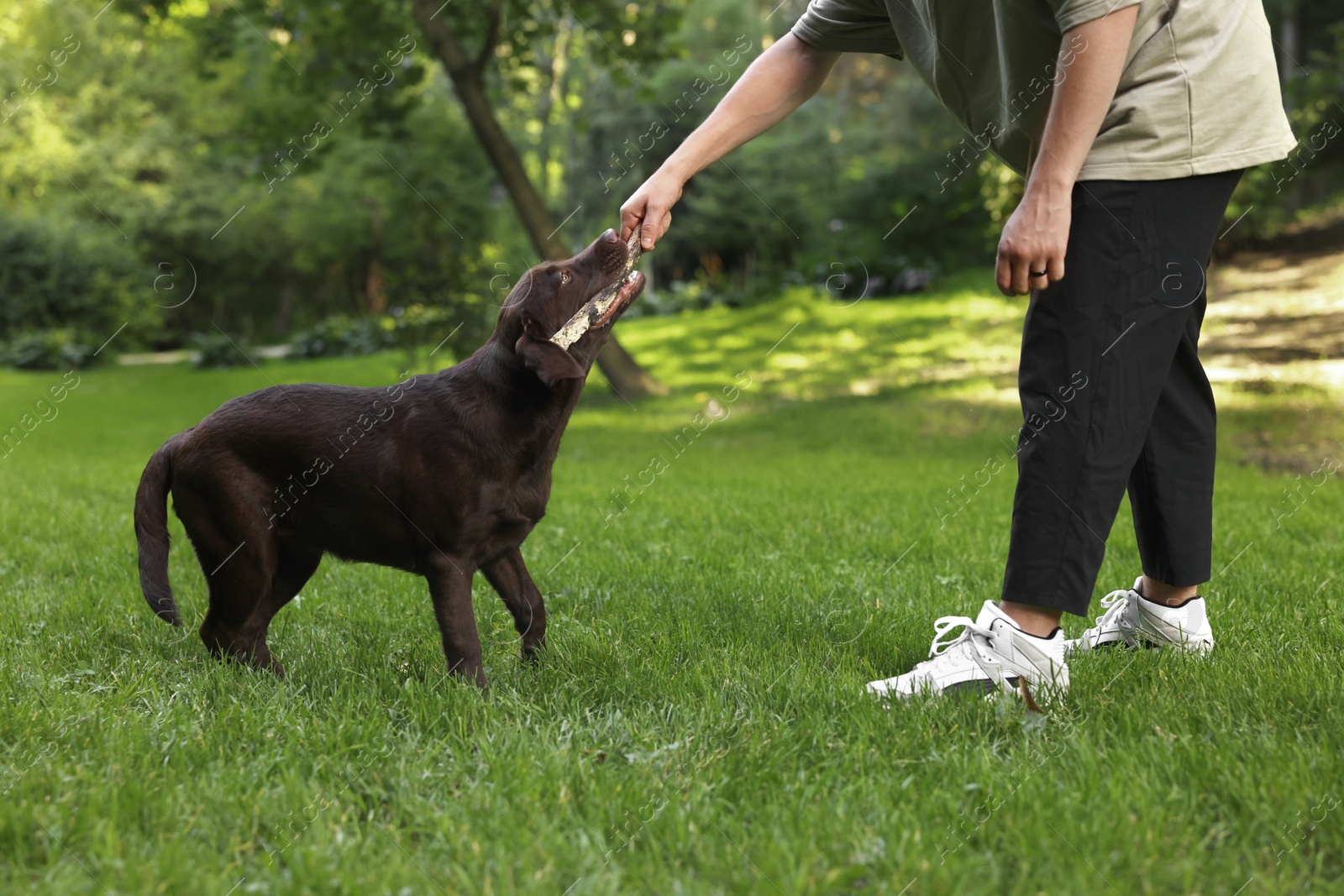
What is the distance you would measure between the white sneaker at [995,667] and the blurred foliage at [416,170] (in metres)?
9.86

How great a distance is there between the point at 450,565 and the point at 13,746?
1134mm

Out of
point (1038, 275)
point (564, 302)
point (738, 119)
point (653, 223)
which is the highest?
point (738, 119)

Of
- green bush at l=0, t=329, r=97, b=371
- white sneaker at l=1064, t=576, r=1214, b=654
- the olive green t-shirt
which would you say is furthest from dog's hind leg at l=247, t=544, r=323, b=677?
green bush at l=0, t=329, r=97, b=371

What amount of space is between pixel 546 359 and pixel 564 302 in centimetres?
28

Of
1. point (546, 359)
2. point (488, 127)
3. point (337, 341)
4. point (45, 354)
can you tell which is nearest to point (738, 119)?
point (546, 359)

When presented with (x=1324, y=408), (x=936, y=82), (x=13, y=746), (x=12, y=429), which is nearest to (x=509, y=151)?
(x=12, y=429)

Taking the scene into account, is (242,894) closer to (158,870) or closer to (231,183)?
(158,870)

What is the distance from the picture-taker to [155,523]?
3047 mm

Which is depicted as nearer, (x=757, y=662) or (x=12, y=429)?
(x=757, y=662)

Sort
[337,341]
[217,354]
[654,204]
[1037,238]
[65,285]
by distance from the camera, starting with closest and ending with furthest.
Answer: [1037,238] → [654,204] → [217,354] → [337,341] → [65,285]

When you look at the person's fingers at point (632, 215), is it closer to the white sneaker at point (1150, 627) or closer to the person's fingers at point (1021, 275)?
the person's fingers at point (1021, 275)

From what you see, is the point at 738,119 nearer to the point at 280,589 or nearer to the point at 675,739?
the point at 675,739

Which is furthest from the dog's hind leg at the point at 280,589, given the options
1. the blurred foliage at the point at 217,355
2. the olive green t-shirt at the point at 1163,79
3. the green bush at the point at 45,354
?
the green bush at the point at 45,354

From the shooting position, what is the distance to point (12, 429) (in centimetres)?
1205
